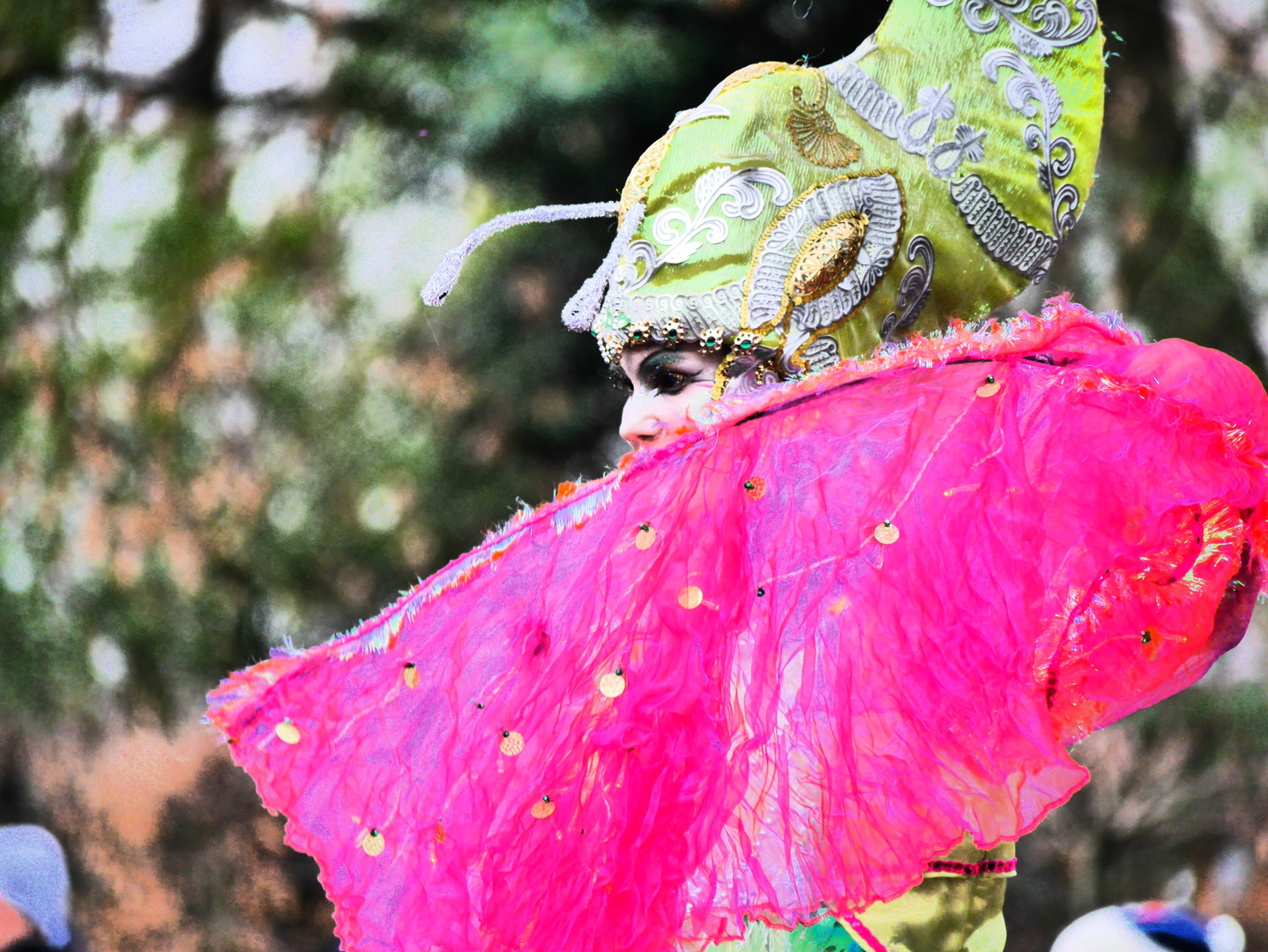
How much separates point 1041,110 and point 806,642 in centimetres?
69

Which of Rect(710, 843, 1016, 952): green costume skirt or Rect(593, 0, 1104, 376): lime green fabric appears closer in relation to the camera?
Rect(710, 843, 1016, 952): green costume skirt

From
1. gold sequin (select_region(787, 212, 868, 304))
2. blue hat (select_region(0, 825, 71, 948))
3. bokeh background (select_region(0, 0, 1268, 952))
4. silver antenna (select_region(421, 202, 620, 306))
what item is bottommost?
blue hat (select_region(0, 825, 71, 948))

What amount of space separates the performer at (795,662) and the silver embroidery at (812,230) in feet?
0.45

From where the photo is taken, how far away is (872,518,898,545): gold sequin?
29.9 inches

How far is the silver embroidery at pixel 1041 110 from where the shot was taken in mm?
1135

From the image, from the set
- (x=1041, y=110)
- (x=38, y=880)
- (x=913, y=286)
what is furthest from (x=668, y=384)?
(x=38, y=880)

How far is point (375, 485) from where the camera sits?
2221 mm

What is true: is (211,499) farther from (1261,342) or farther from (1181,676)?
(1261,342)

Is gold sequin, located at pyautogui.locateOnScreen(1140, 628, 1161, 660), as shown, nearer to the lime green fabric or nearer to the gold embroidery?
the lime green fabric

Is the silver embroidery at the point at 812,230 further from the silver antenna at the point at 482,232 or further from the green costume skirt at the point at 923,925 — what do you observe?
the green costume skirt at the point at 923,925

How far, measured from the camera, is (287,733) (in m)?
0.89

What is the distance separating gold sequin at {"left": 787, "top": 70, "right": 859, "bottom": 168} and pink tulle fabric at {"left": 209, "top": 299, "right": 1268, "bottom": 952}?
35 centimetres

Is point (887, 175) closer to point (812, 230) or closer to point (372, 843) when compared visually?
point (812, 230)

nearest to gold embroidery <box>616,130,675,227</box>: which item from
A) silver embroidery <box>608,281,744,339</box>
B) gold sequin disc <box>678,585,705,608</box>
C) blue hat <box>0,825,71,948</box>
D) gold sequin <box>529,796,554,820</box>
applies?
silver embroidery <box>608,281,744,339</box>
